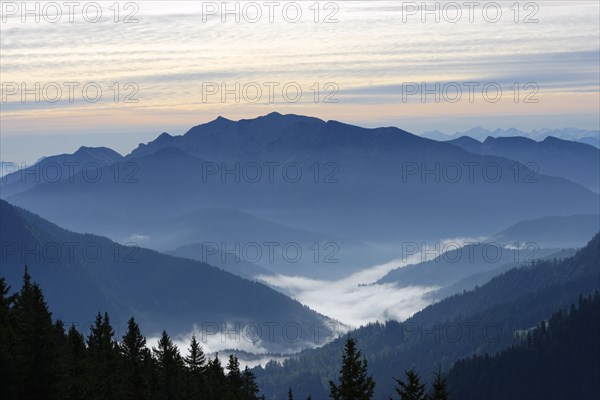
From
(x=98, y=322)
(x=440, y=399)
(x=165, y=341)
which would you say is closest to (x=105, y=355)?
(x=165, y=341)

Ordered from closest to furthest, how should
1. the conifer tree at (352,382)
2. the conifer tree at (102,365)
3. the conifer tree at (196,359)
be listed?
the conifer tree at (352,382)
the conifer tree at (102,365)
the conifer tree at (196,359)

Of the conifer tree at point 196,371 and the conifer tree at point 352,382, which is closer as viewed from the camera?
the conifer tree at point 352,382

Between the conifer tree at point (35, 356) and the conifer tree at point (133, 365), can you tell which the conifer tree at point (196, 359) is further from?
the conifer tree at point (35, 356)

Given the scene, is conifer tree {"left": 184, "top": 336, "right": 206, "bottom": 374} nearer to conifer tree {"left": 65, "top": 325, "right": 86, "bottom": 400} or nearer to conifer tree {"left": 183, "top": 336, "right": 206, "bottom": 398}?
conifer tree {"left": 183, "top": 336, "right": 206, "bottom": 398}

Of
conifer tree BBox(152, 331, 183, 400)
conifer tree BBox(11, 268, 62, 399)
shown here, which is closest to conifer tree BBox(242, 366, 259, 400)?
conifer tree BBox(152, 331, 183, 400)

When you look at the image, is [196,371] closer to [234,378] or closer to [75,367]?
[234,378]

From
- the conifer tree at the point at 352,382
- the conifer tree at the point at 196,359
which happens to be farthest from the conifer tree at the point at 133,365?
the conifer tree at the point at 352,382

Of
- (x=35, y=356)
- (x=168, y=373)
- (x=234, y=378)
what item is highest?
(x=35, y=356)

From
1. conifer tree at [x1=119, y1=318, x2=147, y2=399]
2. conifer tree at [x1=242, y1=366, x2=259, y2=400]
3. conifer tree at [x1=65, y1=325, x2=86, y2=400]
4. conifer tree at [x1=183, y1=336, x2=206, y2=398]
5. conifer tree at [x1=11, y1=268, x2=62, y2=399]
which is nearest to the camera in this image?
conifer tree at [x1=11, y1=268, x2=62, y2=399]

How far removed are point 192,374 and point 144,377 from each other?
1203 centimetres

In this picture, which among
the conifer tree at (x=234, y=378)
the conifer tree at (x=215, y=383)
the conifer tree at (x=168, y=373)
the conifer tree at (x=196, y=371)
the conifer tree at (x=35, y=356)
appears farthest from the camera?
the conifer tree at (x=234, y=378)

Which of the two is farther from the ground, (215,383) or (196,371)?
(196,371)

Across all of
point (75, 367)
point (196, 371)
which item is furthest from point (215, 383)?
point (75, 367)

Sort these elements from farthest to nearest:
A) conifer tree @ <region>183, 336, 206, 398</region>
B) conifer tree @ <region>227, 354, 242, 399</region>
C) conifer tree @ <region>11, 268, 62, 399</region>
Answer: conifer tree @ <region>227, 354, 242, 399</region>
conifer tree @ <region>183, 336, 206, 398</region>
conifer tree @ <region>11, 268, 62, 399</region>
